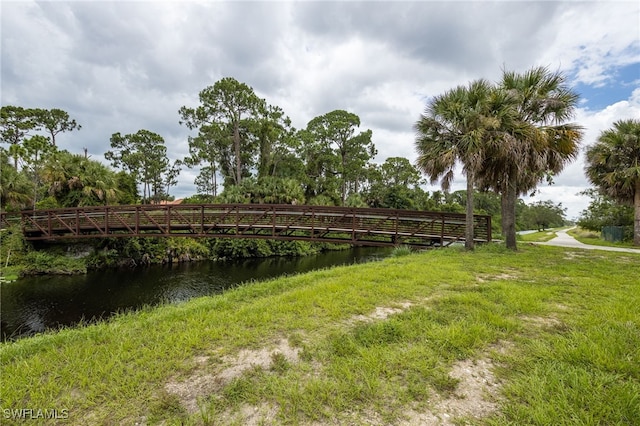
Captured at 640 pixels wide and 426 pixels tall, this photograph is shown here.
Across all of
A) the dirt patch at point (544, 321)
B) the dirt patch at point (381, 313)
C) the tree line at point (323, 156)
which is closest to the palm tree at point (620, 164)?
the tree line at point (323, 156)

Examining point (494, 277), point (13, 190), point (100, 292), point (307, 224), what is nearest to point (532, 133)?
point (494, 277)

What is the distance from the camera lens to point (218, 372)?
2.74 m

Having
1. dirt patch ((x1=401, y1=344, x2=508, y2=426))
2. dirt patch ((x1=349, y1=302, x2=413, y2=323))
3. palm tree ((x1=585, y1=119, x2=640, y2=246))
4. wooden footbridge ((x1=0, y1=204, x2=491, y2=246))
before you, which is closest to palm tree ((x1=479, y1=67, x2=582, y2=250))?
wooden footbridge ((x1=0, y1=204, x2=491, y2=246))

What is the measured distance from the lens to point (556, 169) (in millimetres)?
10836

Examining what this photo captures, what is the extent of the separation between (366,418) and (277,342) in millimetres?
1567

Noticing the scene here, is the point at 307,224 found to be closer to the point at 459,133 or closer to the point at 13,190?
the point at 459,133

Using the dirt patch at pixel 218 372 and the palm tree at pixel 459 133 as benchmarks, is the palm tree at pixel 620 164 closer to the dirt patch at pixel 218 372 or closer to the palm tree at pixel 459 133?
the palm tree at pixel 459 133

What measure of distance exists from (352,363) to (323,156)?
28823mm

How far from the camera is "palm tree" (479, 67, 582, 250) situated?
391 inches

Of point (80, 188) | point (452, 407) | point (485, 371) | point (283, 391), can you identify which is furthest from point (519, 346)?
point (80, 188)

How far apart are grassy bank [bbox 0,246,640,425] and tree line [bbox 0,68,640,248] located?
7107 mm

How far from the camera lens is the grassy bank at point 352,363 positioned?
2.13 metres

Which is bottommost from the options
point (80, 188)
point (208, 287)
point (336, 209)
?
point (208, 287)

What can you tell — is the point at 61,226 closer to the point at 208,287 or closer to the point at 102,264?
the point at 102,264
